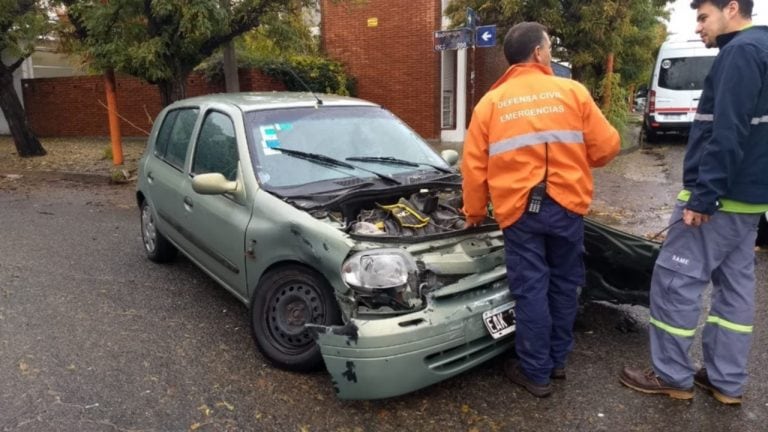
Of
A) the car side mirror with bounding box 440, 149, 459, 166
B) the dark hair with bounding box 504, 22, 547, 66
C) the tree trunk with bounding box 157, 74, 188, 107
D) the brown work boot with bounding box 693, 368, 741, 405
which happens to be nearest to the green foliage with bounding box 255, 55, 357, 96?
the tree trunk with bounding box 157, 74, 188, 107

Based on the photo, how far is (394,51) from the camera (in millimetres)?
14969

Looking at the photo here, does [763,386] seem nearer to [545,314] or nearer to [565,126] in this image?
[545,314]

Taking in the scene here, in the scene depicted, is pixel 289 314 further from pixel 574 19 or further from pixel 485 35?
pixel 574 19

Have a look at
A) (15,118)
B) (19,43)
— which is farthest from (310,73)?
(15,118)

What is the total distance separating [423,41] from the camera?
47.6 ft

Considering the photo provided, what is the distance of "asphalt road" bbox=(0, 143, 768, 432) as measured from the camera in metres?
2.98

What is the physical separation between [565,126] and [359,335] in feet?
4.67

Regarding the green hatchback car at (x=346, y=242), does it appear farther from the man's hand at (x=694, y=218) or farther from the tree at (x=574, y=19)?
the tree at (x=574, y=19)

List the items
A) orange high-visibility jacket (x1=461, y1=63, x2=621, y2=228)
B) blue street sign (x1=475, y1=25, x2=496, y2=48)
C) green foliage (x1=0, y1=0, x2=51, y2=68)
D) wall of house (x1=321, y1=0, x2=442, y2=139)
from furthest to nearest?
1. wall of house (x1=321, y1=0, x2=442, y2=139)
2. green foliage (x1=0, y1=0, x2=51, y2=68)
3. blue street sign (x1=475, y1=25, x2=496, y2=48)
4. orange high-visibility jacket (x1=461, y1=63, x2=621, y2=228)

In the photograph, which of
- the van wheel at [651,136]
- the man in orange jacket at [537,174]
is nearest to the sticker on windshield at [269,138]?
the man in orange jacket at [537,174]

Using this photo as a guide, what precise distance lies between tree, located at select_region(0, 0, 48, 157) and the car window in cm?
854

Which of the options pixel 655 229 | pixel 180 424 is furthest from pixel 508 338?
pixel 655 229

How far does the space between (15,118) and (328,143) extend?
11836mm

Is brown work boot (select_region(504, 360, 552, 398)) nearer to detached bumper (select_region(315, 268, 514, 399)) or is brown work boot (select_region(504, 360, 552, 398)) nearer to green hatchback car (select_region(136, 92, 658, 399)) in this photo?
green hatchback car (select_region(136, 92, 658, 399))
